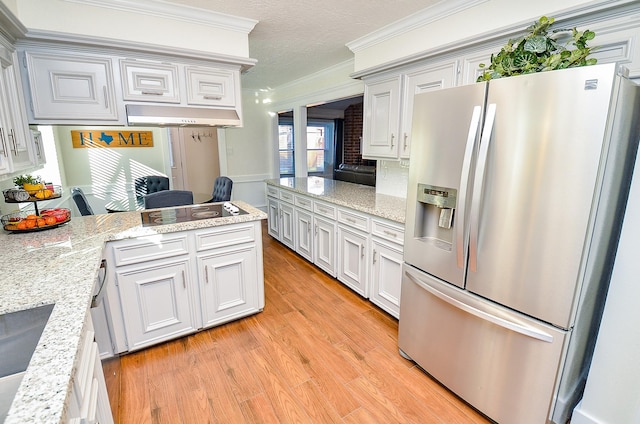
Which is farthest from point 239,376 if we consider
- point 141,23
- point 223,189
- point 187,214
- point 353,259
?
point 223,189

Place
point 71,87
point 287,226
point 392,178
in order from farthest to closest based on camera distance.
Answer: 1. point 287,226
2. point 392,178
3. point 71,87

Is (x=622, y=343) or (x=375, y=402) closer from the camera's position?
(x=622, y=343)

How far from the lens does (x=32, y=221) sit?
190 cm

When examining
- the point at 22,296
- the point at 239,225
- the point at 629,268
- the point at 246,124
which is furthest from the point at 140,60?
the point at 246,124

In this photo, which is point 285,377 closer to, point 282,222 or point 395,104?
point 395,104

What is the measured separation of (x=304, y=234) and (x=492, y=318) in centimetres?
247

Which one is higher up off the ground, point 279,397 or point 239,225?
point 239,225

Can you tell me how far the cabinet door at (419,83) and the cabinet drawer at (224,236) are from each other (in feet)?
4.76

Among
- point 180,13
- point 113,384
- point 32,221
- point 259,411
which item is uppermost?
point 180,13

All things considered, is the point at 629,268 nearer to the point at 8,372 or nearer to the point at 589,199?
the point at 589,199

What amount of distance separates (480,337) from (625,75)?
1.31 meters

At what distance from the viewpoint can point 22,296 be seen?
1.14 meters

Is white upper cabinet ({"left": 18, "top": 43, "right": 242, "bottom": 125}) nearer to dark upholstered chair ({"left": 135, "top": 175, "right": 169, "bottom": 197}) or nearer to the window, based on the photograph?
dark upholstered chair ({"left": 135, "top": 175, "right": 169, "bottom": 197})

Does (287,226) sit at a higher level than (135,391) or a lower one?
higher
